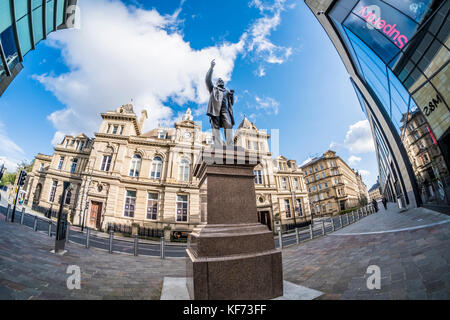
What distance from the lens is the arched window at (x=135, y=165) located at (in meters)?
20.6

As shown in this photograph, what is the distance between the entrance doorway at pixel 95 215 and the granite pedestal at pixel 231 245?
68.4ft

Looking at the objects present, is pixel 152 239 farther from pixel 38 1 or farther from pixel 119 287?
pixel 38 1

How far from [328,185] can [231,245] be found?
51.6m

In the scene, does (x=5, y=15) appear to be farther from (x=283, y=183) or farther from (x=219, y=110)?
(x=283, y=183)

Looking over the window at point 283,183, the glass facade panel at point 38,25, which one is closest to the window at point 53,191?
the glass facade panel at point 38,25

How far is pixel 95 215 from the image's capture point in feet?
59.6

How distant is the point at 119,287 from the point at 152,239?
15.1 meters

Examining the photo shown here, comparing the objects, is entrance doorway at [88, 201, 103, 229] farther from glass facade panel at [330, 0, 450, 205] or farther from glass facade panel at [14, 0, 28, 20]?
glass facade panel at [330, 0, 450, 205]

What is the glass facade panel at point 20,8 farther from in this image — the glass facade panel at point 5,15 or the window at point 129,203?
the window at point 129,203

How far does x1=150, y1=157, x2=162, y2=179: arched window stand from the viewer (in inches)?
822

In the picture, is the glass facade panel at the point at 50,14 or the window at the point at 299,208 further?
the window at the point at 299,208

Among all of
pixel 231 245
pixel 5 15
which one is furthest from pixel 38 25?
pixel 231 245

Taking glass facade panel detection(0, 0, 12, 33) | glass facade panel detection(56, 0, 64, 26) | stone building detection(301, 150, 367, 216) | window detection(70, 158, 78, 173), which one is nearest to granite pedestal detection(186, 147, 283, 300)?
glass facade panel detection(0, 0, 12, 33)

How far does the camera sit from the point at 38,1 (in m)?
6.74
